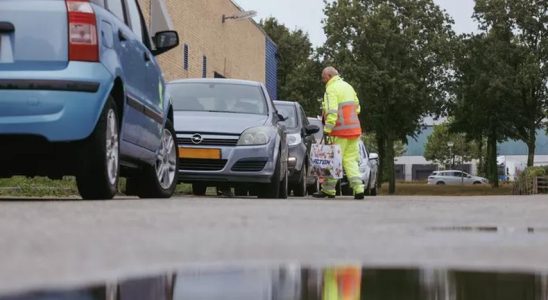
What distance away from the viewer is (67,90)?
6.52m

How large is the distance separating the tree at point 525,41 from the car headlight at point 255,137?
37676 mm

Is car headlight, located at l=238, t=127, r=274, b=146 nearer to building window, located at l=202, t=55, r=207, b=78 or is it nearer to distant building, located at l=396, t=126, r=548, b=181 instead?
building window, located at l=202, t=55, r=207, b=78

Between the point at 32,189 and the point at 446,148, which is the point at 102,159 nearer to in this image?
the point at 32,189

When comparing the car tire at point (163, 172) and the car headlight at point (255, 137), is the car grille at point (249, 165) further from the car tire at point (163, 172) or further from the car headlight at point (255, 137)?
the car tire at point (163, 172)

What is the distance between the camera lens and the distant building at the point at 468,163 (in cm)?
10062

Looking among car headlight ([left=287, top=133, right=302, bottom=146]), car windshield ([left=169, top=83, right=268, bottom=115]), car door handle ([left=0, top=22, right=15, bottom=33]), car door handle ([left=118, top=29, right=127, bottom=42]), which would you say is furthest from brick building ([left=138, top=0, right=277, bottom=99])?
car door handle ([left=0, top=22, right=15, bottom=33])

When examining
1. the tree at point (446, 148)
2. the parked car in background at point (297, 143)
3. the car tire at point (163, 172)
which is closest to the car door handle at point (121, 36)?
the car tire at point (163, 172)

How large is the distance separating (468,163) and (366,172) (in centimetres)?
8185

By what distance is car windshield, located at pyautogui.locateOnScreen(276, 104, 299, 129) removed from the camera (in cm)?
1477

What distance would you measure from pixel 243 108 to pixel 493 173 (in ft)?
134

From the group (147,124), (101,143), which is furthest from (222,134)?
(101,143)

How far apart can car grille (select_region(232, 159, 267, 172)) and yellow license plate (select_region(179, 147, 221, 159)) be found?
0.79 feet

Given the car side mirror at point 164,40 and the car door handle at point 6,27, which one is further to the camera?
the car side mirror at point 164,40

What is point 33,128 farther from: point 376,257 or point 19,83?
point 376,257
